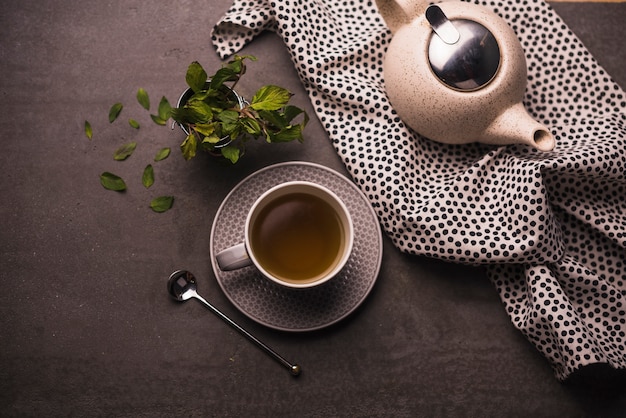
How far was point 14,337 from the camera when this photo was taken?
3.10ft

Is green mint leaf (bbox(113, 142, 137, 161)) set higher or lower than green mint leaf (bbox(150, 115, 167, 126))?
lower

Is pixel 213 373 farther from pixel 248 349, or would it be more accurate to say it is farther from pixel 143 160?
pixel 143 160

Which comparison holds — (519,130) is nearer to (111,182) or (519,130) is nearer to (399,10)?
(399,10)

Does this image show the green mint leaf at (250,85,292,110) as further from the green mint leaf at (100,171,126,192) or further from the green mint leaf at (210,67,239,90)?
the green mint leaf at (100,171,126,192)

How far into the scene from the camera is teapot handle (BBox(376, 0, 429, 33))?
862 millimetres

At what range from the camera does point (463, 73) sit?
822 millimetres

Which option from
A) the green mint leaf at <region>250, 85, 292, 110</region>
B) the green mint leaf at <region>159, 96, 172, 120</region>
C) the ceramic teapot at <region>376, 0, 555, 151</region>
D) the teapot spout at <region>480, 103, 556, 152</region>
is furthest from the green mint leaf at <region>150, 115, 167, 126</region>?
the teapot spout at <region>480, 103, 556, 152</region>

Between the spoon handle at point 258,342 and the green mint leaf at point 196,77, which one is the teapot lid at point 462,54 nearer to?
the green mint leaf at point 196,77

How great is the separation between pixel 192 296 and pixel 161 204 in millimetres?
195

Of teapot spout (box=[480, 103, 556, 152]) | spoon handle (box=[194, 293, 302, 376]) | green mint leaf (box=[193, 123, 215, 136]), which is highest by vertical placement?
green mint leaf (box=[193, 123, 215, 136])

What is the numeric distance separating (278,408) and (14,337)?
53 centimetres

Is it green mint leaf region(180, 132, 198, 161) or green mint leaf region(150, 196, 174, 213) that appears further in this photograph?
green mint leaf region(150, 196, 174, 213)

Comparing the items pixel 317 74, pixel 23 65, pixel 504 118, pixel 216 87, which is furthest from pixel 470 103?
pixel 23 65

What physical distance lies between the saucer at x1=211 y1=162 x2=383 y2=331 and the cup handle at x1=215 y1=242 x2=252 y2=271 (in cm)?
8
